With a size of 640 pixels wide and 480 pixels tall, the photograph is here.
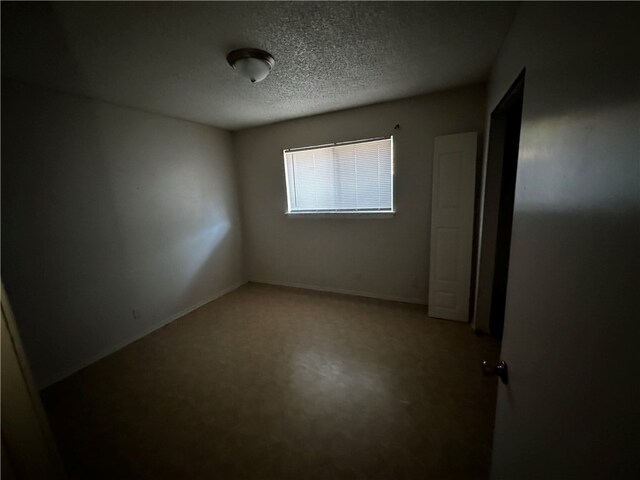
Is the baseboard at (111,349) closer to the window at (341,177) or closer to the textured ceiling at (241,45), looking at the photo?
the window at (341,177)

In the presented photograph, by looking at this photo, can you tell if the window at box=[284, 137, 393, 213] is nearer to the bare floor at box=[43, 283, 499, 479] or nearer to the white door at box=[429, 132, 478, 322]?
the white door at box=[429, 132, 478, 322]

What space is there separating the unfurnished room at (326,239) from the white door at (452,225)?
2cm

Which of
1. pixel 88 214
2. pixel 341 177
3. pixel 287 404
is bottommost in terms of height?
pixel 287 404

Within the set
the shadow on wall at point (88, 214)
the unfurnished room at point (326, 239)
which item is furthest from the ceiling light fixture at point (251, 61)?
the shadow on wall at point (88, 214)

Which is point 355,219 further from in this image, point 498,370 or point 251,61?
point 498,370

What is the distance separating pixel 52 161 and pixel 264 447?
2.68 m

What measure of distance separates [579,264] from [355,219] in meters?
2.79

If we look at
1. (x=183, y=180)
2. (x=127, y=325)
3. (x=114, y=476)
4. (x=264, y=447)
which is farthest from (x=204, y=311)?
(x=264, y=447)

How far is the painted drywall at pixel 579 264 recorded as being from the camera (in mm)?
348

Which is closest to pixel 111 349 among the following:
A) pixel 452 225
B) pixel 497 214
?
pixel 452 225

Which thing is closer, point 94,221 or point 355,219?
point 94,221

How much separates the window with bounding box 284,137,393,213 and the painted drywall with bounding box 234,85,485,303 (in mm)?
106

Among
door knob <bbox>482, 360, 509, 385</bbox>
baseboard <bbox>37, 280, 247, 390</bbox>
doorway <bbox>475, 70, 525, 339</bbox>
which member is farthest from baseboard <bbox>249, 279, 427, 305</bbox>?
door knob <bbox>482, 360, 509, 385</bbox>

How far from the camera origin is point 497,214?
220 centimetres
